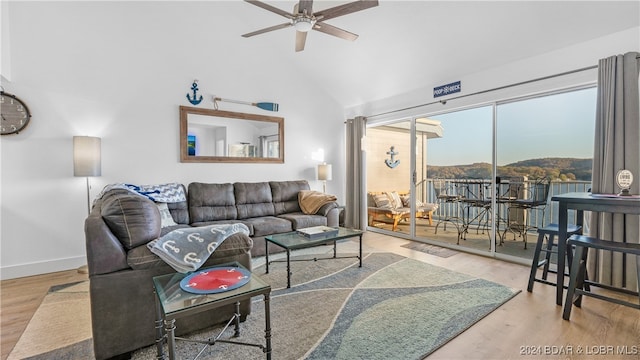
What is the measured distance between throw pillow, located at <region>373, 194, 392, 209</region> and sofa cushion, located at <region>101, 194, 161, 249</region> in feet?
13.3

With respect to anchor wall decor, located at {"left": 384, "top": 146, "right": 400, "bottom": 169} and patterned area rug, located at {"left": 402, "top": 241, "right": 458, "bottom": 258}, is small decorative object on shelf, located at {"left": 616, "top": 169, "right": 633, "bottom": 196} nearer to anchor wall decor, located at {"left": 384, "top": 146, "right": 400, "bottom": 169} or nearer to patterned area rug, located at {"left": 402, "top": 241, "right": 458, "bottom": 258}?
patterned area rug, located at {"left": 402, "top": 241, "right": 458, "bottom": 258}

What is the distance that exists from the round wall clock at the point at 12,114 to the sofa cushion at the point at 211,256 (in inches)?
104

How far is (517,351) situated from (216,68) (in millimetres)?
4617

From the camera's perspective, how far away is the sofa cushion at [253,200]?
14.0 ft

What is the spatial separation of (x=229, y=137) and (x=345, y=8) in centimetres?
271

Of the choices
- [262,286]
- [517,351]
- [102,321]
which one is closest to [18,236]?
[102,321]

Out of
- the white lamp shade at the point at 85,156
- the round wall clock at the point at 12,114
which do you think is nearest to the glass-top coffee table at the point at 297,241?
the white lamp shade at the point at 85,156

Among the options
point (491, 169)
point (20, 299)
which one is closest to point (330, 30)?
point (491, 169)

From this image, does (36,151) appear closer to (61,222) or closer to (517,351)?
(61,222)

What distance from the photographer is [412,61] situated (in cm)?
405

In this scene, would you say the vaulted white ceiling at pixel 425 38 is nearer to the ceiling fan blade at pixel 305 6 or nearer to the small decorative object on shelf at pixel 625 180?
the ceiling fan blade at pixel 305 6

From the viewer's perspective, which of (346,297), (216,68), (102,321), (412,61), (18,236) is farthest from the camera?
(216,68)

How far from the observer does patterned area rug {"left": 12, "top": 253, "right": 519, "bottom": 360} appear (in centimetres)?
177

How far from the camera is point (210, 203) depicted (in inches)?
158
